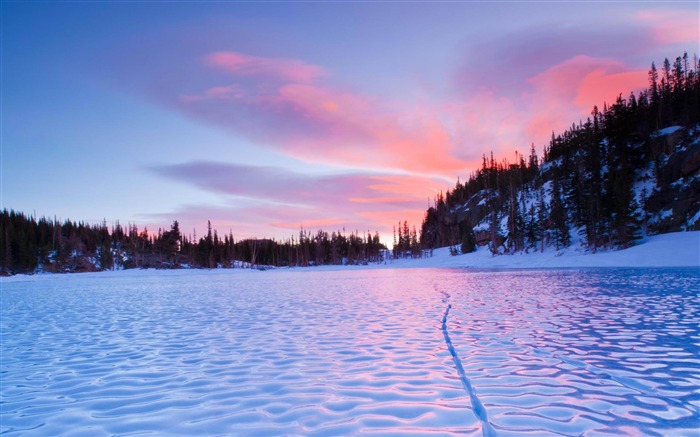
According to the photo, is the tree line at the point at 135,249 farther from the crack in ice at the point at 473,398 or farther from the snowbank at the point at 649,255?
the crack in ice at the point at 473,398

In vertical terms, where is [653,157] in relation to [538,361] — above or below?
above

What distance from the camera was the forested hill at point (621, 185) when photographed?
56.0 meters

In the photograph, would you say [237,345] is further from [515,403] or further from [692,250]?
[692,250]

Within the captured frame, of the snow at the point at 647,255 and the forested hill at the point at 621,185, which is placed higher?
the forested hill at the point at 621,185

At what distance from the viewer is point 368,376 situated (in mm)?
6484

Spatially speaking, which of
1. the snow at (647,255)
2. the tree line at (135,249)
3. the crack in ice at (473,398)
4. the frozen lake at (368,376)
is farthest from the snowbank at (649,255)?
the tree line at (135,249)

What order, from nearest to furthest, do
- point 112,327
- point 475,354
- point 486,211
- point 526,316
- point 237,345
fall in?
point 475,354 < point 237,345 < point 526,316 < point 112,327 < point 486,211

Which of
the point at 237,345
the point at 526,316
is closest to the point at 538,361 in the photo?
the point at 526,316

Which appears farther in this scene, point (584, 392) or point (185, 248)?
point (185, 248)

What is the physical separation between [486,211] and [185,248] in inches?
4346

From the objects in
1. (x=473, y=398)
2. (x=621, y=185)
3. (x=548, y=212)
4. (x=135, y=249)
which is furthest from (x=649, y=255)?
(x=135, y=249)

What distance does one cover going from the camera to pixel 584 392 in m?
5.40

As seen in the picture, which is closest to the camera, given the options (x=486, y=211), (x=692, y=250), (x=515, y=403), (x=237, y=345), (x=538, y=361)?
(x=515, y=403)

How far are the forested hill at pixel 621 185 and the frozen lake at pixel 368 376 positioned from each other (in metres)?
53.5
